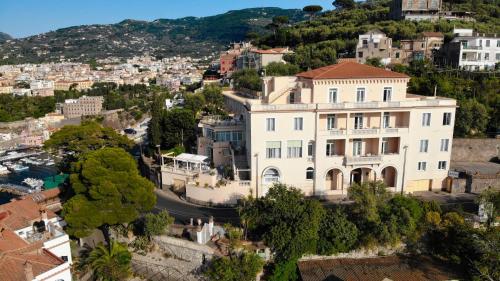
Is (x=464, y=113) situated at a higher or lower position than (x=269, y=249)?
higher

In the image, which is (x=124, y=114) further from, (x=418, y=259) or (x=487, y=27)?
(x=418, y=259)

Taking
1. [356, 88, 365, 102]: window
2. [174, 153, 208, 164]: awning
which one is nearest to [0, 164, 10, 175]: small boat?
[174, 153, 208, 164]: awning

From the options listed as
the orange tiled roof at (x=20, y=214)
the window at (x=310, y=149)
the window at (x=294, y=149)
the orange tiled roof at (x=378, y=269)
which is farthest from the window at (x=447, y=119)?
the orange tiled roof at (x=20, y=214)

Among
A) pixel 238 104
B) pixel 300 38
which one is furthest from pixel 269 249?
pixel 300 38

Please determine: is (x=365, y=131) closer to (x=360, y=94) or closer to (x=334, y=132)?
(x=334, y=132)

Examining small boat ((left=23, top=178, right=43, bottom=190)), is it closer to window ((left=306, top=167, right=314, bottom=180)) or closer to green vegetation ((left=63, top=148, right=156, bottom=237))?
green vegetation ((left=63, top=148, right=156, bottom=237))

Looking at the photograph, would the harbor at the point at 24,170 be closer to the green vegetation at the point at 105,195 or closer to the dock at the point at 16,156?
the dock at the point at 16,156
